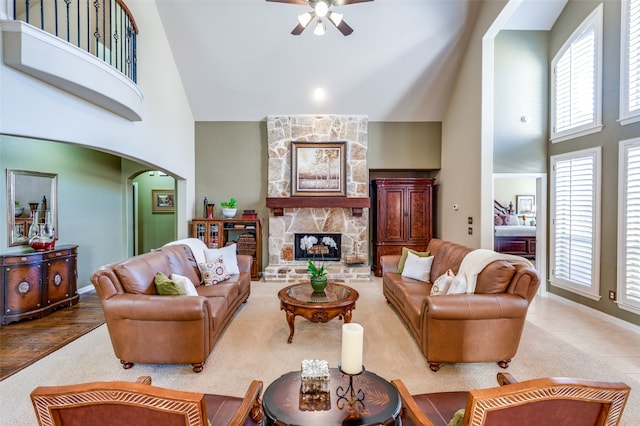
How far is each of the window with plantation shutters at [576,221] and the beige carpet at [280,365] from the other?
1.50 m

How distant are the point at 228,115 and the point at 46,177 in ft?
10.8

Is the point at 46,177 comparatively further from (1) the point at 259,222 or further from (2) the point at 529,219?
(2) the point at 529,219

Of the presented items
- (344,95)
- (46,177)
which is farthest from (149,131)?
(344,95)

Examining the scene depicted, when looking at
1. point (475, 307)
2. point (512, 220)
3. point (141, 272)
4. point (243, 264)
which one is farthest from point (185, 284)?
point (512, 220)

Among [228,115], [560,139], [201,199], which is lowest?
[201,199]

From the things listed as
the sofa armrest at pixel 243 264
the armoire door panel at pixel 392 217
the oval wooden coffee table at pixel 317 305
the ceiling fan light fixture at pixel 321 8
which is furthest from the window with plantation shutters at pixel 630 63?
the sofa armrest at pixel 243 264

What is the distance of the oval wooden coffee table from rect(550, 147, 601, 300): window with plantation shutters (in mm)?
3520

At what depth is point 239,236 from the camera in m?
6.55

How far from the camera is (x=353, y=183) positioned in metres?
6.57

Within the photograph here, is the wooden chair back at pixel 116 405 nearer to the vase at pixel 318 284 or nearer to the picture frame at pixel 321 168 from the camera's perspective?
the vase at pixel 318 284

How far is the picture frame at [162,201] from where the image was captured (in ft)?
26.8

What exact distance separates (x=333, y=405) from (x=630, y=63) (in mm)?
5268

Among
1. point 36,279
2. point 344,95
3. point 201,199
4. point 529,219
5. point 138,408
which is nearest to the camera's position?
point 138,408

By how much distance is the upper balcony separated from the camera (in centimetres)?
260
